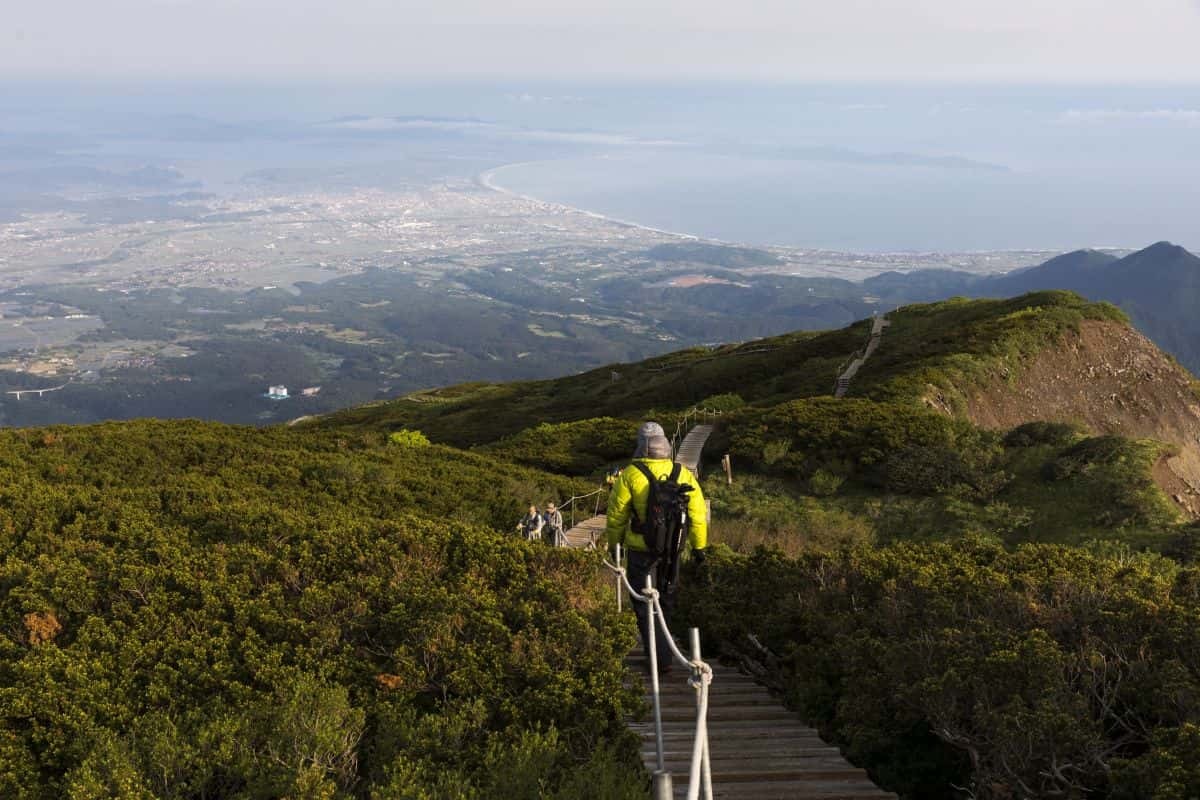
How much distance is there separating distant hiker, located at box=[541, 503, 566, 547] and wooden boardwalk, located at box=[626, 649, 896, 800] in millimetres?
4558

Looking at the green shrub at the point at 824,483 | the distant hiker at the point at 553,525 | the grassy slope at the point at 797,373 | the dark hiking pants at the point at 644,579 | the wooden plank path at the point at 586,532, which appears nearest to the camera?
the dark hiking pants at the point at 644,579

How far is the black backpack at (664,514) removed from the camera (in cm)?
743

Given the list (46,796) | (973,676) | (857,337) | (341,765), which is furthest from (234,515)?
(857,337)

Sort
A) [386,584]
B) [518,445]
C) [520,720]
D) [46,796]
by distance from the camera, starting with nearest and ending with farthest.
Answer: [46,796] < [520,720] < [386,584] < [518,445]

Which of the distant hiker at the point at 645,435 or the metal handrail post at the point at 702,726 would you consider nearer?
the metal handrail post at the point at 702,726

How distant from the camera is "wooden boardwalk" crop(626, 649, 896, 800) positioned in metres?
5.54

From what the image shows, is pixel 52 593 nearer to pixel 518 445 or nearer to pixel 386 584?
pixel 386 584

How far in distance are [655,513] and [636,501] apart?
0.21 m

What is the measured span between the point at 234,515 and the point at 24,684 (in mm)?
4451

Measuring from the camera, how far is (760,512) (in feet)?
55.7

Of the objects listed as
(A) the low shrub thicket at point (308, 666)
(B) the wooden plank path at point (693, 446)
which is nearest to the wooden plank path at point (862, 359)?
(B) the wooden plank path at point (693, 446)

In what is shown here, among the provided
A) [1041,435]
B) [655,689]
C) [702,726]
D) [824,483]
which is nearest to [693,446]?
[824,483]

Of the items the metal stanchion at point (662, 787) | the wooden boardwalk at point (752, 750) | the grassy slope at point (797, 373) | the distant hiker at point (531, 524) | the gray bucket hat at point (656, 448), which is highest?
the gray bucket hat at point (656, 448)

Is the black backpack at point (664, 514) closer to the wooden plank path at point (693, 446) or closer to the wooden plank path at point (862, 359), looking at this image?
the wooden plank path at point (693, 446)
